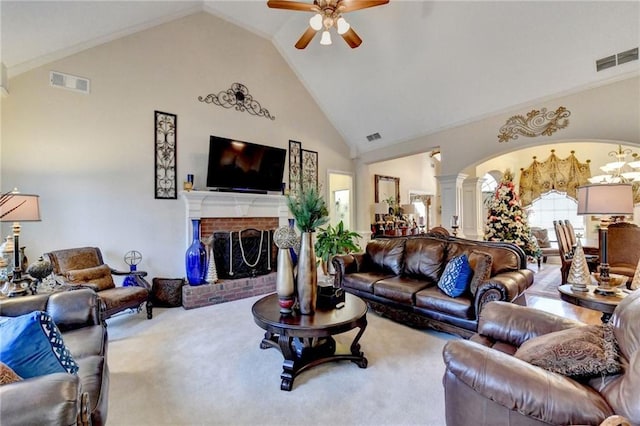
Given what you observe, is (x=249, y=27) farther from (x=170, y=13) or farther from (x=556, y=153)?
(x=556, y=153)

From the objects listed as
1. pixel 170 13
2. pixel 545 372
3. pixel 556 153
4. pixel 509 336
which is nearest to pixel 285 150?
pixel 170 13

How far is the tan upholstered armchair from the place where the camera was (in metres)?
3.10

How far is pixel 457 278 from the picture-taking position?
2936 millimetres

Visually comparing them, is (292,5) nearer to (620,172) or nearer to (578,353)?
(578,353)

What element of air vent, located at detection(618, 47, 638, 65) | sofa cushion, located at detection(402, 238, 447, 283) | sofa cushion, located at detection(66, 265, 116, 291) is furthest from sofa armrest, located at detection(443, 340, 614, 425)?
air vent, located at detection(618, 47, 638, 65)

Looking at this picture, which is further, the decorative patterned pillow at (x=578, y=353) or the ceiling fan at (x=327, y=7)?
the ceiling fan at (x=327, y=7)

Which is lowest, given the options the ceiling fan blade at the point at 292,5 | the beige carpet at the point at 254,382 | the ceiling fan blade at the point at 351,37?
the beige carpet at the point at 254,382

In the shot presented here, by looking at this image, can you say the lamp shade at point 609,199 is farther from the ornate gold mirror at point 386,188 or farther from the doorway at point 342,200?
the ornate gold mirror at point 386,188

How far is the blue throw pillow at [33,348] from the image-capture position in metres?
1.14

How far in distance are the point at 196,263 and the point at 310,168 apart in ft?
9.86

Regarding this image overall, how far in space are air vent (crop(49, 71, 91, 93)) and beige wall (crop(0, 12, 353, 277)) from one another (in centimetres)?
6

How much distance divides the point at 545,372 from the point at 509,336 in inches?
27.0

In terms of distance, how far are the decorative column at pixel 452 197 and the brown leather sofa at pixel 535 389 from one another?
12.7 ft

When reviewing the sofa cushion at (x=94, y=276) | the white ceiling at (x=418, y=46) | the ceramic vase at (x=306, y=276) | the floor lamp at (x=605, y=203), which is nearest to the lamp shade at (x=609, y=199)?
the floor lamp at (x=605, y=203)
